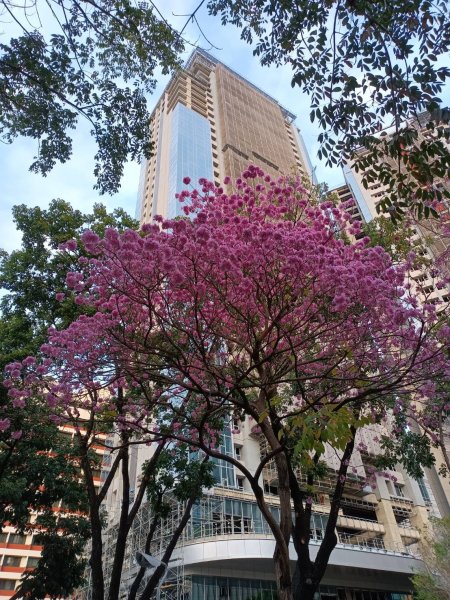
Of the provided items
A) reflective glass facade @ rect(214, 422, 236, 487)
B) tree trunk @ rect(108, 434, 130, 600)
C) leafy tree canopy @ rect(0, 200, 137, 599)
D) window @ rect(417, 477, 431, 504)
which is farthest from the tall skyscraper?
window @ rect(417, 477, 431, 504)

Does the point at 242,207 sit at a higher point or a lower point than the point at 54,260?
lower

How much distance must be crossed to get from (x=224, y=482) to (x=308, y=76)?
56.5 feet

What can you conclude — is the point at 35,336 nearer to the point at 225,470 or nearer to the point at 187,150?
the point at 225,470

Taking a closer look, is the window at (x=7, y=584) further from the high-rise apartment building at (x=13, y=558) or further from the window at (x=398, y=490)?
the window at (x=398, y=490)

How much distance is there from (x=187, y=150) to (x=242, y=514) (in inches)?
1123

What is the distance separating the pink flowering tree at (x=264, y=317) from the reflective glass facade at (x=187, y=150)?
23.4 m

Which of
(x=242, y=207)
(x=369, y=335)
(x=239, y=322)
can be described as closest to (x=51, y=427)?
(x=239, y=322)

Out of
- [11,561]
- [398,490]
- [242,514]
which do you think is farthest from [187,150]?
[11,561]

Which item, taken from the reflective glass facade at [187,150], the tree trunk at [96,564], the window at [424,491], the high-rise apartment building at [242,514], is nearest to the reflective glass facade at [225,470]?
the high-rise apartment building at [242,514]

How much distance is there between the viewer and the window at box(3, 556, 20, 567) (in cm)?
3350

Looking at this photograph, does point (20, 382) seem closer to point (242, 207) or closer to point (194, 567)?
point (242, 207)

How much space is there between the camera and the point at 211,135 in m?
43.8

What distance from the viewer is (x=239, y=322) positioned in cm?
596

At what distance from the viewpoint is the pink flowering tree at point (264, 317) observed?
476 centimetres
